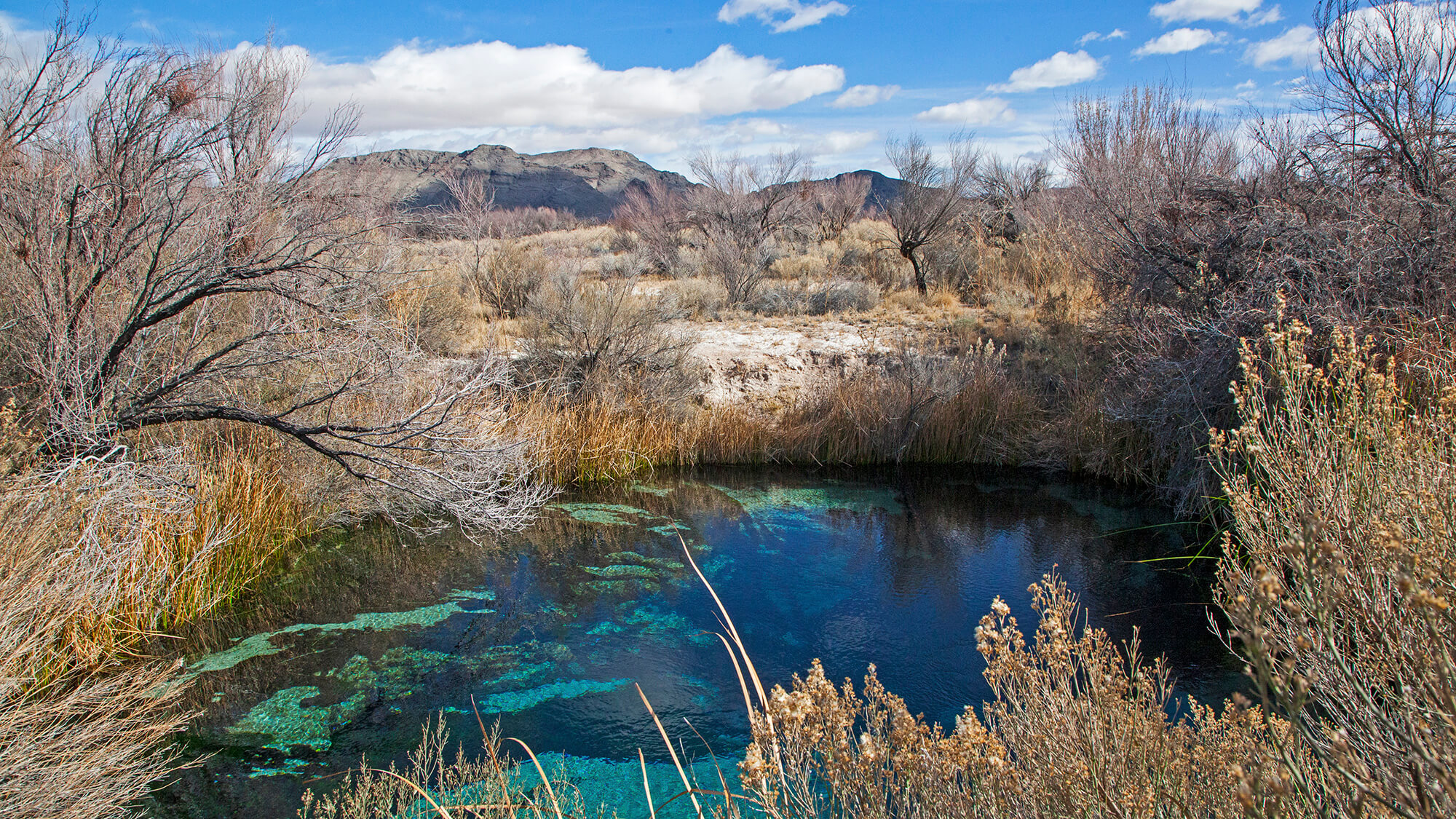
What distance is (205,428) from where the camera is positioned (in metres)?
6.81

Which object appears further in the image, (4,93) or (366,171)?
(366,171)

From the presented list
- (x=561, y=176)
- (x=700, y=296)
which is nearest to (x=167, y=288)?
(x=700, y=296)

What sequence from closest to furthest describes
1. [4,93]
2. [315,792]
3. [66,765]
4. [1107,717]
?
[1107,717]
[66,765]
[315,792]
[4,93]

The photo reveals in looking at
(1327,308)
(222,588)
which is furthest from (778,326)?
(222,588)

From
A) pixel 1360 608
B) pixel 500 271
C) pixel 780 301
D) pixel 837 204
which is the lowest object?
pixel 1360 608

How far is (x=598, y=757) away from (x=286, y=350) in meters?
4.20

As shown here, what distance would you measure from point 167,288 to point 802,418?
734 cm

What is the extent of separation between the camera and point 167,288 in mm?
5586

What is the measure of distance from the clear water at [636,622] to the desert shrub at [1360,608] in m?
2.27

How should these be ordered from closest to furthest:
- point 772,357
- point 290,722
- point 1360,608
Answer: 1. point 1360,608
2. point 290,722
3. point 772,357

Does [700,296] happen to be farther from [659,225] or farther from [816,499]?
[659,225]

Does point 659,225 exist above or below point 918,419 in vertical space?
above

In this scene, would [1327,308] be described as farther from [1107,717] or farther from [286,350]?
[286,350]

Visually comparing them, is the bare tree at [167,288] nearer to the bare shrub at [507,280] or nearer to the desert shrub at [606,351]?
the desert shrub at [606,351]
